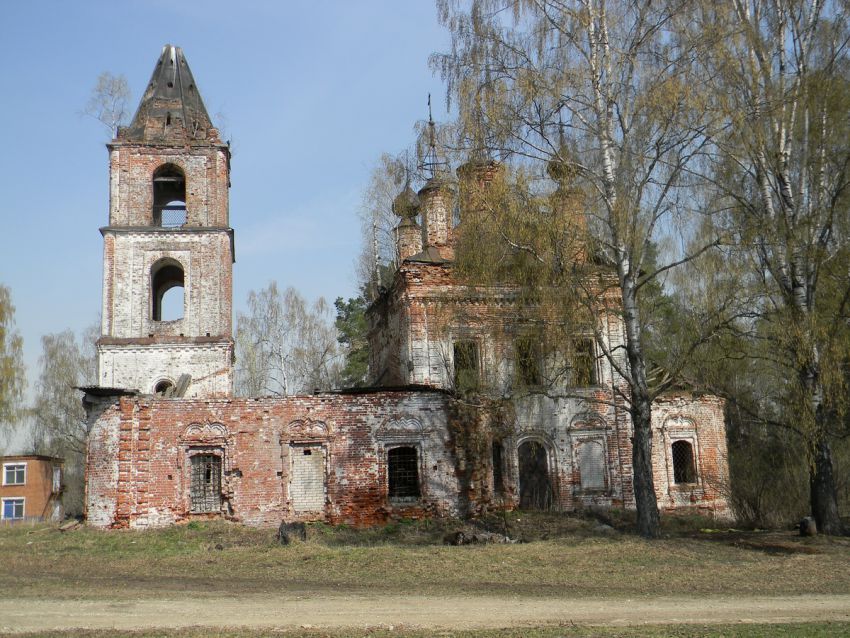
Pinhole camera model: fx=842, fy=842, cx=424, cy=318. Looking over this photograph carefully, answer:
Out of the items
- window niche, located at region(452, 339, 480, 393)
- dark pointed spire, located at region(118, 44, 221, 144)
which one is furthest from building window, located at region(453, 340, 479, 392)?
dark pointed spire, located at region(118, 44, 221, 144)

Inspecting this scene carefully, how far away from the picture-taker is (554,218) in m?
15.4

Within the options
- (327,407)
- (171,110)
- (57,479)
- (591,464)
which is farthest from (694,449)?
(57,479)

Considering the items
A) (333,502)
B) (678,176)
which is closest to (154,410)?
(333,502)

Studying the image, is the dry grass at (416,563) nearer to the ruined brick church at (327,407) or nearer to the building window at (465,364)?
the ruined brick church at (327,407)

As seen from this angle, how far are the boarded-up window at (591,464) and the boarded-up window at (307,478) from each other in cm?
665

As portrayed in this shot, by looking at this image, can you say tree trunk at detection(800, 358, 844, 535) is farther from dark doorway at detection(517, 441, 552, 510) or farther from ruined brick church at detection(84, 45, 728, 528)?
dark doorway at detection(517, 441, 552, 510)

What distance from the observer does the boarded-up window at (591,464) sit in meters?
21.5

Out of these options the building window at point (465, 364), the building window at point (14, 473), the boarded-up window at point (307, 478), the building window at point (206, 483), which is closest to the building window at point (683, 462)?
the building window at point (465, 364)

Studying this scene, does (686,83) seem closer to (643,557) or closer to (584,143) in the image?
(584,143)

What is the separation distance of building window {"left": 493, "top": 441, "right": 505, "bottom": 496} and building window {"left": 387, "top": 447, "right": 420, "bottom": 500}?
215 cm

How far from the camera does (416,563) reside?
1387 centimetres

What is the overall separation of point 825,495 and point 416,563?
798cm

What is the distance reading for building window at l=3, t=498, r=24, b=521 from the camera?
126 feet

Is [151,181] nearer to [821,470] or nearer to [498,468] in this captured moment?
[498,468]
